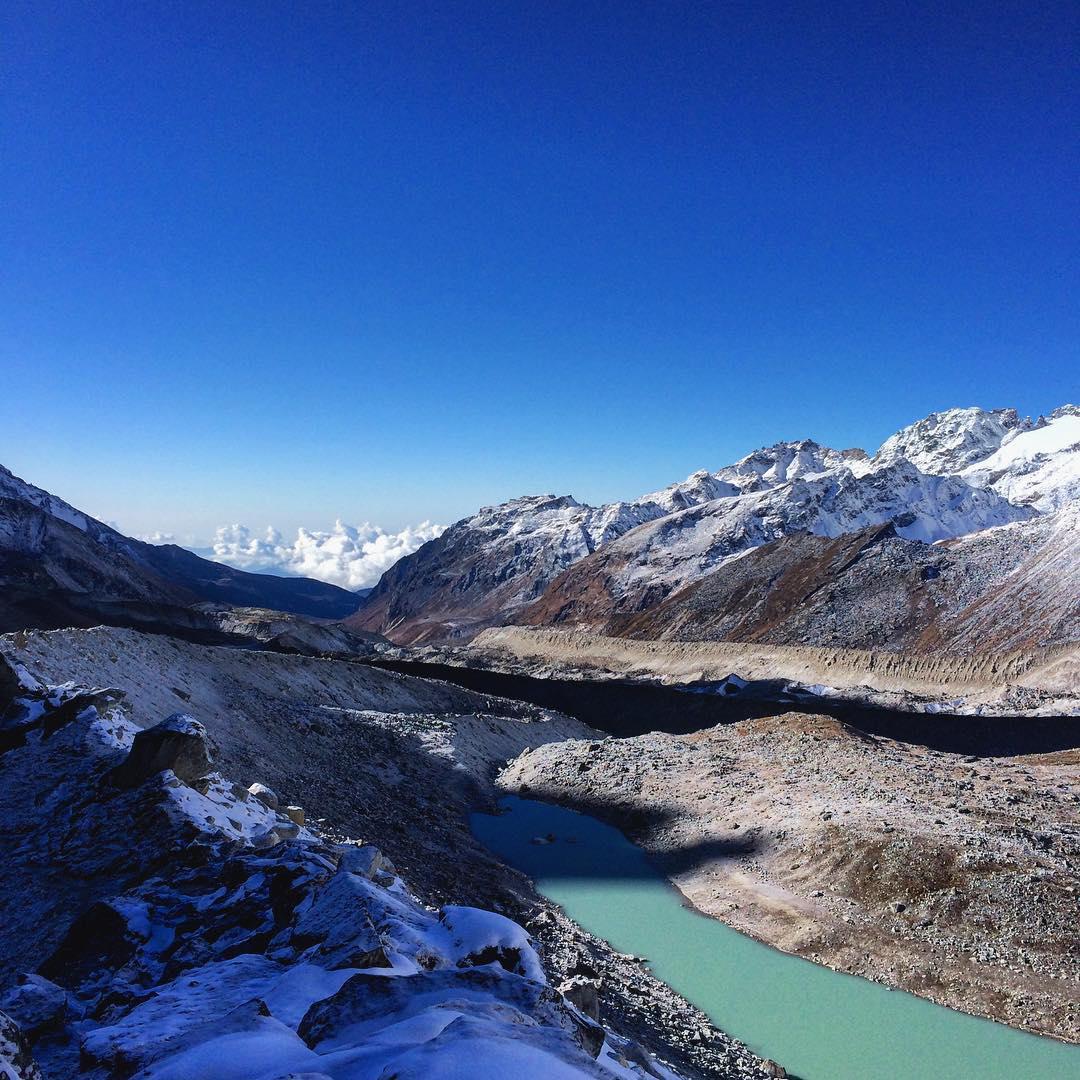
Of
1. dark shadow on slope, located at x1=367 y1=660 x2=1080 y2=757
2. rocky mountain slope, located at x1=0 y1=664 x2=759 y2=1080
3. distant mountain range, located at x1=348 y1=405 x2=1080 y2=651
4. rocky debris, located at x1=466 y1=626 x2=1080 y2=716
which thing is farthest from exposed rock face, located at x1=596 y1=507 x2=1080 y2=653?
rocky mountain slope, located at x1=0 y1=664 x2=759 y2=1080

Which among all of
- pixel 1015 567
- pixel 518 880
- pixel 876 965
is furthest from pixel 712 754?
pixel 1015 567

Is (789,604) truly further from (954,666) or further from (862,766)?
(862,766)

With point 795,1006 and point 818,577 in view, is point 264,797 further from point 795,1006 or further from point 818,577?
point 818,577

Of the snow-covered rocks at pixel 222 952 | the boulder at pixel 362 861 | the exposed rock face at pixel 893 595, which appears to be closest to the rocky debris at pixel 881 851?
the snow-covered rocks at pixel 222 952

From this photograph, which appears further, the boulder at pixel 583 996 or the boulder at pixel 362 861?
the boulder at pixel 362 861

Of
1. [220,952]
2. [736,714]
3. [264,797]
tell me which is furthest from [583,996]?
[736,714]

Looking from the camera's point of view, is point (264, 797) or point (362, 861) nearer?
point (362, 861)

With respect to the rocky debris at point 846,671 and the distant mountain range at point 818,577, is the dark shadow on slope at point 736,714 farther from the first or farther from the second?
the distant mountain range at point 818,577
